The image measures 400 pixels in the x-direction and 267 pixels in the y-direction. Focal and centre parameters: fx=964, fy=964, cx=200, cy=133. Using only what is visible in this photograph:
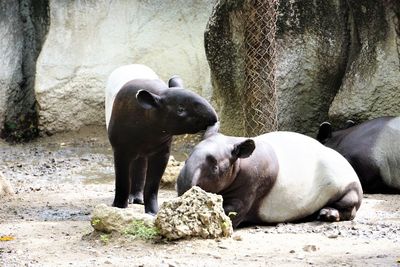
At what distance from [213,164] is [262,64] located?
3165mm

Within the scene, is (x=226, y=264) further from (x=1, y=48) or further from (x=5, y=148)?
(x=1, y=48)

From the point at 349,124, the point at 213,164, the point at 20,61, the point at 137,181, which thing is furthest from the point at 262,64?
the point at 20,61

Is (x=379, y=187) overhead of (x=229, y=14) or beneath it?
beneath

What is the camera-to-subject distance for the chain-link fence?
9.84 metres

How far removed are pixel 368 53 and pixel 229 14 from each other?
1.70 m

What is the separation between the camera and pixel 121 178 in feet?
25.5

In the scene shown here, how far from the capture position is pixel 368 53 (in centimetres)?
1097

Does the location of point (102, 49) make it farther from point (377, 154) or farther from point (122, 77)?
point (122, 77)

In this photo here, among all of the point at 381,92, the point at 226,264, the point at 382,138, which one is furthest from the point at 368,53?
the point at 226,264

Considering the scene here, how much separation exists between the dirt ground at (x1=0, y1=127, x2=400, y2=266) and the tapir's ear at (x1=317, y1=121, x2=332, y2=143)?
3.74 ft

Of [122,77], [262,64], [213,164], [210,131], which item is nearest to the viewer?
[213,164]

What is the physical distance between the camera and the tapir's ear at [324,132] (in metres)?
10.4

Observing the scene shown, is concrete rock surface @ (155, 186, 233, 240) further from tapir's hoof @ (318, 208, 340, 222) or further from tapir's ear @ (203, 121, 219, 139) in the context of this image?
tapir's hoof @ (318, 208, 340, 222)

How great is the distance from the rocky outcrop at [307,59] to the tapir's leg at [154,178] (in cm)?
379
